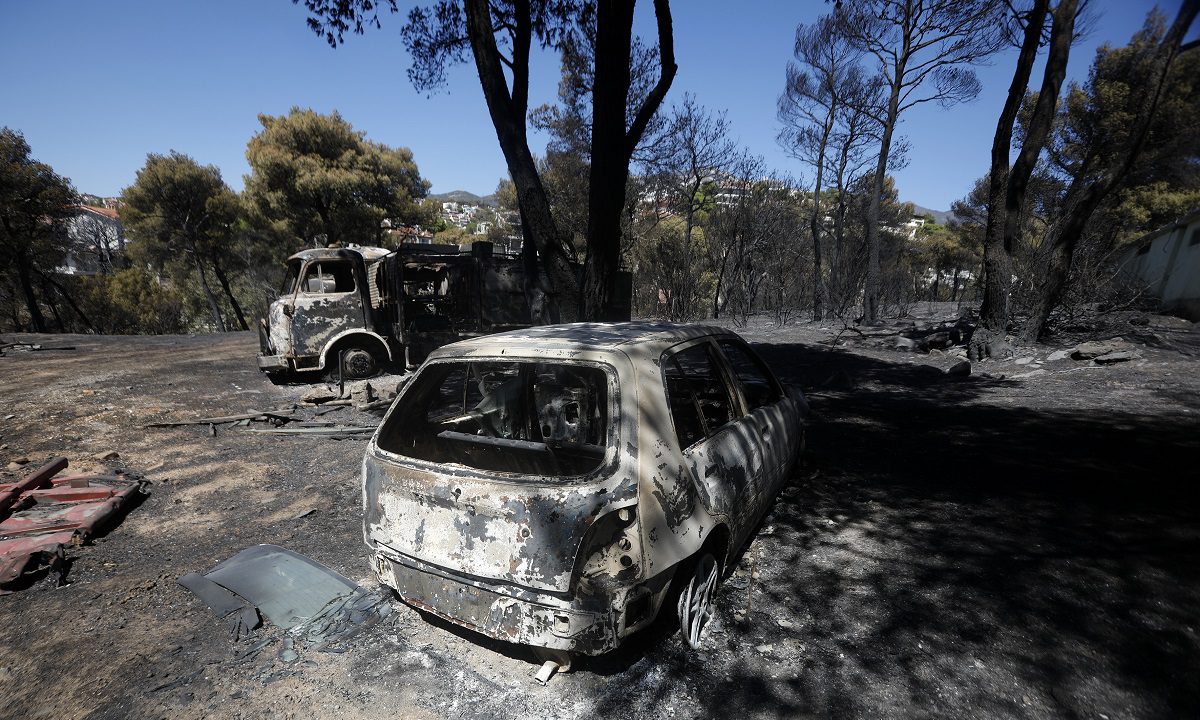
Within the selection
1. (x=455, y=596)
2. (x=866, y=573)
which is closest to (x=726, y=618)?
(x=866, y=573)

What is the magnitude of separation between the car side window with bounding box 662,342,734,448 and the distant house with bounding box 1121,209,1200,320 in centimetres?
1382

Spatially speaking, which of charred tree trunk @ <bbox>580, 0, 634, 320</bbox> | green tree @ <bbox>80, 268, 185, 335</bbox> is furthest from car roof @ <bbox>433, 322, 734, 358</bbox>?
green tree @ <bbox>80, 268, 185, 335</bbox>

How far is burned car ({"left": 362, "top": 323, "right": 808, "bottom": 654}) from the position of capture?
1.98 metres

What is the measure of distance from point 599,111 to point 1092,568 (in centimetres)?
594

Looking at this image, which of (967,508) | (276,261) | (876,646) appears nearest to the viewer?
(876,646)

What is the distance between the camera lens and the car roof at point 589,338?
94.9 inches

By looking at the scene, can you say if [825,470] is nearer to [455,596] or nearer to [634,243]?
[455,596]

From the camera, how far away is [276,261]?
26.5 meters

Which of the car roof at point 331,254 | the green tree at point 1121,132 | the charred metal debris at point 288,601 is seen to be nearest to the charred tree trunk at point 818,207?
the green tree at point 1121,132

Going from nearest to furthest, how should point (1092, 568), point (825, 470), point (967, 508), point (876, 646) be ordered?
point (876, 646) → point (1092, 568) → point (967, 508) → point (825, 470)

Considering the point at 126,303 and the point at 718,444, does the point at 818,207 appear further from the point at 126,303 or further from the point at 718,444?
the point at 126,303

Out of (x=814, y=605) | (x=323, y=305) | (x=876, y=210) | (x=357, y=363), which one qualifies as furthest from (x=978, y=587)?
(x=876, y=210)

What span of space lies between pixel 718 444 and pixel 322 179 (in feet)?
80.2

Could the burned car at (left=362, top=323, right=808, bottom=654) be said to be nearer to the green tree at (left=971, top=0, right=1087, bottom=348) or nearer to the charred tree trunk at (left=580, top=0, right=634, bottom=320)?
the charred tree trunk at (left=580, top=0, right=634, bottom=320)
